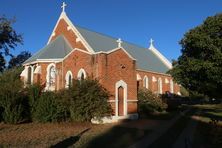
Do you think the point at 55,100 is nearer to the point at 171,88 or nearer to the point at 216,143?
the point at 216,143

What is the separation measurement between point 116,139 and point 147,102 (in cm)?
1489

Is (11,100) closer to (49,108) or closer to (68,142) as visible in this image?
(49,108)

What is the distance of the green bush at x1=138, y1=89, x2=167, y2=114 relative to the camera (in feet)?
89.1

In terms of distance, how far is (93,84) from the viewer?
19.9 meters

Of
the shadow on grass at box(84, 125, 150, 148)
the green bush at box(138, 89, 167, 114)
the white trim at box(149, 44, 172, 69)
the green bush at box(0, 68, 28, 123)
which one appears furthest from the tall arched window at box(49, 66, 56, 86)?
the white trim at box(149, 44, 172, 69)

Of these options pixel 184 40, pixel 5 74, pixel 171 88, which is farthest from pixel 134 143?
pixel 171 88

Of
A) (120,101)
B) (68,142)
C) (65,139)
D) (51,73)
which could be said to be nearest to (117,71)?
(120,101)

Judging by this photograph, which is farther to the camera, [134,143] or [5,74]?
[5,74]

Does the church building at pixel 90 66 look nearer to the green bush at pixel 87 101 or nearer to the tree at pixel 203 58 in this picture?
the green bush at pixel 87 101

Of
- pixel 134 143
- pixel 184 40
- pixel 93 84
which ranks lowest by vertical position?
pixel 134 143

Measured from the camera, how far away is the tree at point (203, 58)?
17000 millimetres

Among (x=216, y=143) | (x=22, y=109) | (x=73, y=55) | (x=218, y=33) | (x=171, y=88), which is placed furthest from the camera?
(x=171, y=88)

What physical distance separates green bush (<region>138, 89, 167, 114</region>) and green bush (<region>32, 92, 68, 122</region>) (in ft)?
31.9

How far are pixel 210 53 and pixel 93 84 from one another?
8.65 metres
